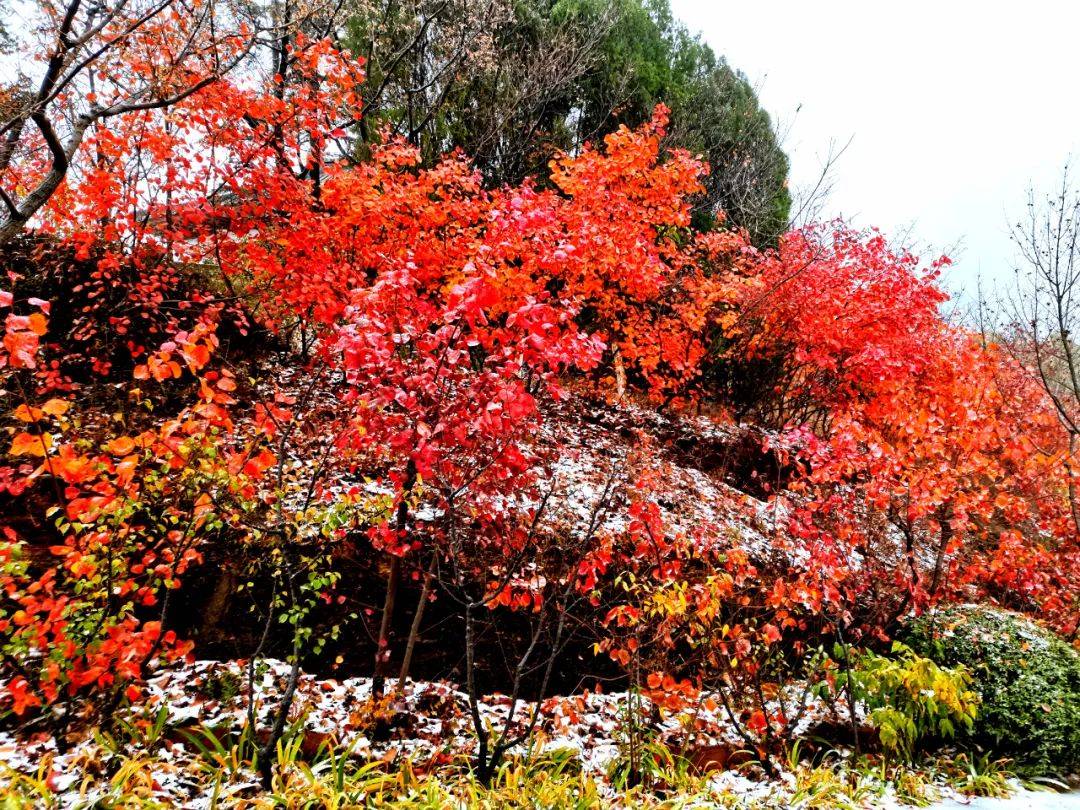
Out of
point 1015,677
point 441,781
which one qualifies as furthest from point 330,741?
point 1015,677

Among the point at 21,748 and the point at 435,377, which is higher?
A: the point at 435,377

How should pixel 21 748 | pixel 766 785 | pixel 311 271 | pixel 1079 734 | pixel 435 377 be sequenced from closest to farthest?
pixel 21 748 → pixel 435 377 → pixel 766 785 → pixel 1079 734 → pixel 311 271

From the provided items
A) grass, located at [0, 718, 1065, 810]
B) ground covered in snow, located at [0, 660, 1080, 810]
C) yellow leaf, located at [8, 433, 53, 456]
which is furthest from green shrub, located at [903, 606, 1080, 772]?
yellow leaf, located at [8, 433, 53, 456]

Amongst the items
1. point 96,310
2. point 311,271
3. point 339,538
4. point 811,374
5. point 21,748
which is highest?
point 811,374

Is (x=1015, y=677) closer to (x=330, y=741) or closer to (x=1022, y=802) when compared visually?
(x=1022, y=802)

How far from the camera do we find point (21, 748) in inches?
148

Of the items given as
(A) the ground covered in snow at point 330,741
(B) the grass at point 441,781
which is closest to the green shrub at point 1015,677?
(B) the grass at point 441,781

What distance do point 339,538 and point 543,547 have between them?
2.53 metres

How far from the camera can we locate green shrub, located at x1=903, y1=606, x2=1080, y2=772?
496 centimetres

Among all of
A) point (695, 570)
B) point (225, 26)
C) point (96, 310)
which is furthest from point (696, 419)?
point (225, 26)

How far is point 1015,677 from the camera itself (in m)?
5.42

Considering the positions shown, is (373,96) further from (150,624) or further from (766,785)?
(766,785)

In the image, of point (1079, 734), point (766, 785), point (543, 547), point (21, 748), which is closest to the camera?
point (21, 748)

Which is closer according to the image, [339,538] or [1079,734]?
[1079,734]
